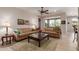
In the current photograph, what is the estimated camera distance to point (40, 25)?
224 cm

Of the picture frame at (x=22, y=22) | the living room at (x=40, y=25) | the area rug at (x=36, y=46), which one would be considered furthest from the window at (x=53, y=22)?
the picture frame at (x=22, y=22)

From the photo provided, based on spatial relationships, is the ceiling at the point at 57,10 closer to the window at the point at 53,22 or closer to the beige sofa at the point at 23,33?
the window at the point at 53,22

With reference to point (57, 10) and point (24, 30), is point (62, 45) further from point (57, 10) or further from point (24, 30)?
point (24, 30)

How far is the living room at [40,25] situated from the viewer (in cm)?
219

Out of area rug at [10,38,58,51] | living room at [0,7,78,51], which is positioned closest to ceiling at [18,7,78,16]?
living room at [0,7,78,51]

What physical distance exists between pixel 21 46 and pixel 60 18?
39.0 inches

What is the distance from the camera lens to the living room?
2.19m

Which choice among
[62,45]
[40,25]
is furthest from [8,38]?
[62,45]

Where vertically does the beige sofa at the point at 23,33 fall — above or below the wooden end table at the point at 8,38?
above

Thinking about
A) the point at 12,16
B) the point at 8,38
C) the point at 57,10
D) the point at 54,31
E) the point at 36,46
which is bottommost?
the point at 36,46

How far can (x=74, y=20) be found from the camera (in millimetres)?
2211

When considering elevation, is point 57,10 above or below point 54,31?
above
